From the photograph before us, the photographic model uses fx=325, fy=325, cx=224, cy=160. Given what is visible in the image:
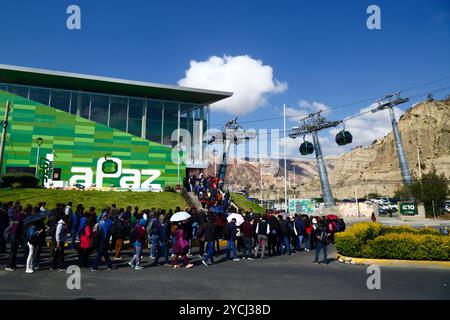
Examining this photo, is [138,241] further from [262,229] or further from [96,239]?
[262,229]

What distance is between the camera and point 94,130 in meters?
37.6

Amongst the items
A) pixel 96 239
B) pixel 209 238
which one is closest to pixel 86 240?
pixel 96 239

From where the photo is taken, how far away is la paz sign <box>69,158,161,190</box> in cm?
3609

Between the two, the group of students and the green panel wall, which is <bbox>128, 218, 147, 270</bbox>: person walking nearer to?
the group of students

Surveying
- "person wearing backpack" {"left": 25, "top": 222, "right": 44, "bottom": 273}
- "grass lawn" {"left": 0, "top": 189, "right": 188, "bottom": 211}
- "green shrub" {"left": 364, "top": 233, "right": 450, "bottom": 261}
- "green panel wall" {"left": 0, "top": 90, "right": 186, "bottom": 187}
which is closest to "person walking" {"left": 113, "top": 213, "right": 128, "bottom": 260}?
"person wearing backpack" {"left": 25, "top": 222, "right": 44, "bottom": 273}

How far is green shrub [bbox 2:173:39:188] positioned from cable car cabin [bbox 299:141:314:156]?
30.2 m

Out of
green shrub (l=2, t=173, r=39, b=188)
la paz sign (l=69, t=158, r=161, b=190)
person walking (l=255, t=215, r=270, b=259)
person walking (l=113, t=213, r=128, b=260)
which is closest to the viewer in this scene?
person walking (l=113, t=213, r=128, b=260)

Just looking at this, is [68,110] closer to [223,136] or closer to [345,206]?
[223,136]

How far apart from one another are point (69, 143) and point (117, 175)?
6.34 m

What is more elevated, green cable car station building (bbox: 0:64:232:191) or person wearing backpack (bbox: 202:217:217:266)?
green cable car station building (bbox: 0:64:232:191)
